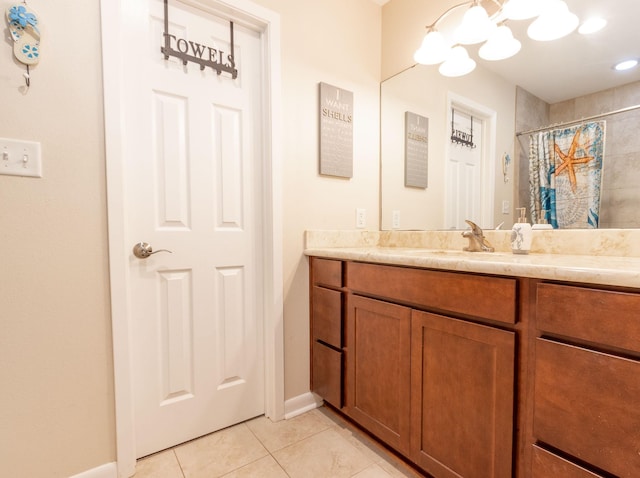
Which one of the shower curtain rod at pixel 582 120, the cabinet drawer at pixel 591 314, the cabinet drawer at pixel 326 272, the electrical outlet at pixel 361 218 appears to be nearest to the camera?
the cabinet drawer at pixel 591 314

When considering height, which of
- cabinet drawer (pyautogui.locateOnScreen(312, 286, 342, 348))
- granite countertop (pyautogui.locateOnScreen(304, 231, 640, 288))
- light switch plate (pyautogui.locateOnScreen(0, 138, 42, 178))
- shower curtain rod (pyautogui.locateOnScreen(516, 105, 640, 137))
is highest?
shower curtain rod (pyautogui.locateOnScreen(516, 105, 640, 137))

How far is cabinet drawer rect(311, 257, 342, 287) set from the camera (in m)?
1.51

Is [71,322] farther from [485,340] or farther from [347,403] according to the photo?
[485,340]

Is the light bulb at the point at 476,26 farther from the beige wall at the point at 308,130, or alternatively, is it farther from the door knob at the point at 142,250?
the door knob at the point at 142,250

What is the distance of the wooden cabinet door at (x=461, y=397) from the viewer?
0.89 metres

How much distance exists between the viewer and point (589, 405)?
72cm

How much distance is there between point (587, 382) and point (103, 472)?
166cm

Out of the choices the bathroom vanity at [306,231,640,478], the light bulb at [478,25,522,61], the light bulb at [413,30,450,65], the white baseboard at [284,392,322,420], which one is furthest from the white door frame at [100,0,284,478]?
the light bulb at [478,25,522,61]

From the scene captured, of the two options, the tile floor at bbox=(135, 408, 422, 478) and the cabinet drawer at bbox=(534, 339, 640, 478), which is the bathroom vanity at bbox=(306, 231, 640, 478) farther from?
the tile floor at bbox=(135, 408, 422, 478)

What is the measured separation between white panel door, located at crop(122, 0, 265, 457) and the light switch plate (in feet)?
0.92

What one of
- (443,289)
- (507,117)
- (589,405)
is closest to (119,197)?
(443,289)

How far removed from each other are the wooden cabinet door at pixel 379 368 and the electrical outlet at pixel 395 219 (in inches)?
29.7

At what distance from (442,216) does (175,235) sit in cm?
142

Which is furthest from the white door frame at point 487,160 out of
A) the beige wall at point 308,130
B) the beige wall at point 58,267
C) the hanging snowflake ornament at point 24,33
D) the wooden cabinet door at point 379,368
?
the hanging snowflake ornament at point 24,33
